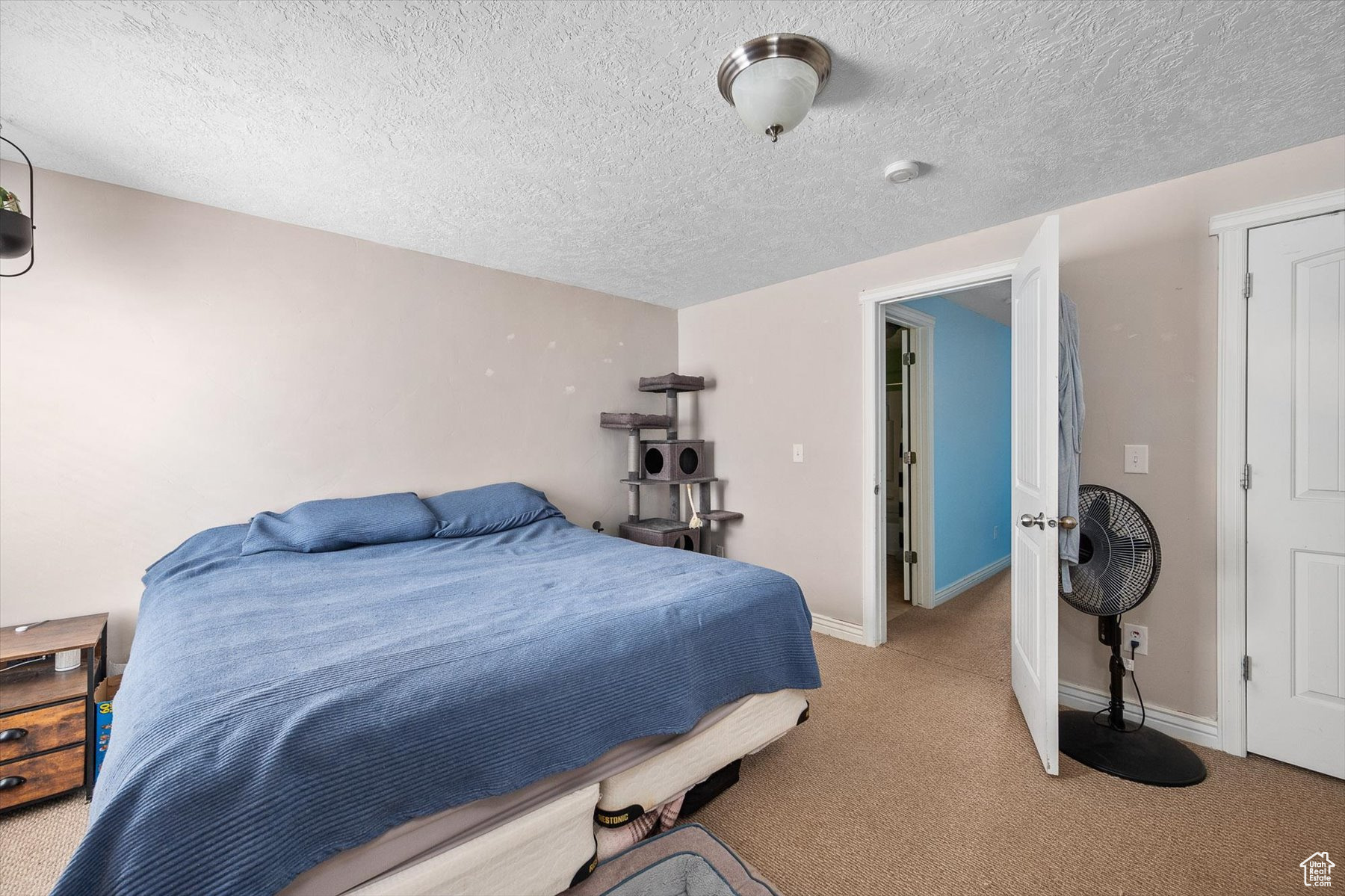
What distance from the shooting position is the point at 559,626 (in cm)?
156

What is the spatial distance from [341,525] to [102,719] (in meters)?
1.00

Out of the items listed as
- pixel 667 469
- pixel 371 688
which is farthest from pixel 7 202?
pixel 667 469

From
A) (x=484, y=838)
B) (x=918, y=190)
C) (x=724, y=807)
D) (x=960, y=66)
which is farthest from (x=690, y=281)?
(x=484, y=838)

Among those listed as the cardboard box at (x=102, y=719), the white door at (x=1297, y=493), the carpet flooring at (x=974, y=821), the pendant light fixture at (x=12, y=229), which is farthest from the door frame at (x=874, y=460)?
the pendant light fixture at (x=12, y=229)

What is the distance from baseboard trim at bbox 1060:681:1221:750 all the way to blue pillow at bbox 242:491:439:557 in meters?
3.12

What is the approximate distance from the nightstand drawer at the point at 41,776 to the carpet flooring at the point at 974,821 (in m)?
0.07

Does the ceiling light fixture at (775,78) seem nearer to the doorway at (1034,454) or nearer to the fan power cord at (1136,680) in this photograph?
the doorway at (1034,454)

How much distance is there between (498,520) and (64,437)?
174 cm

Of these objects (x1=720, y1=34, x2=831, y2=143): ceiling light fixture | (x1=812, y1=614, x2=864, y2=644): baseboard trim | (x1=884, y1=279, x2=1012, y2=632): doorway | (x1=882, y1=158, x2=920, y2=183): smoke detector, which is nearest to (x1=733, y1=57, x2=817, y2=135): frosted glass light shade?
(x1=720, y1=34, x2=831, y2=143): ceiling light fixture

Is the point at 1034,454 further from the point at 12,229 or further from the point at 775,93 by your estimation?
the point at 12,229

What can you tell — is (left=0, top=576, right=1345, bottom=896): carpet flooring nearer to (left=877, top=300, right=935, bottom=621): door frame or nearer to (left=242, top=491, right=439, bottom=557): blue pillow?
(left=242, top=491, right=439, bottom=557): blue pillow

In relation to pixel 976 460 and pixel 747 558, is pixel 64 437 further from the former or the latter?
pixel 976 460

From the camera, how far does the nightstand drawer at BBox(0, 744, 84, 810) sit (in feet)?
5.76

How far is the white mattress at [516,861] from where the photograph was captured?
1157 millimetres
